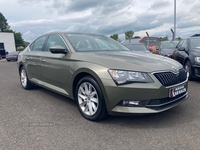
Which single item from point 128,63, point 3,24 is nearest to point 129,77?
point 128,63

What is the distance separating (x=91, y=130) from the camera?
285 centimetres

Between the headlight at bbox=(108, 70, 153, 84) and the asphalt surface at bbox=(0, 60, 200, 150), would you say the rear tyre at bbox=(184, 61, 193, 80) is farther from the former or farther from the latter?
the headlight at bbox=(108, 70, 153, 84)

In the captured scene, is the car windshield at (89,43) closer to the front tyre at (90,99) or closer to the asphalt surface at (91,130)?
the front tyre at (90,99)

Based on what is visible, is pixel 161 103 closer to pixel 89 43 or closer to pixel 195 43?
pixel 89 43

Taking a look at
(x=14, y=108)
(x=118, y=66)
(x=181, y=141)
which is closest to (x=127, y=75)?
(x=118, y=66)

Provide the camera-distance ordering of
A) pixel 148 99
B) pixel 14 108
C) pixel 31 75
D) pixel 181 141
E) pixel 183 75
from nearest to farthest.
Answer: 1. pixel 181 141
2. pixel 148 99
3. pixel 183 75
4. pixel 14 108
5. pixel 31 75

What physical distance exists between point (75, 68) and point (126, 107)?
3.68 ft

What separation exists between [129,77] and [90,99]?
0.80 m

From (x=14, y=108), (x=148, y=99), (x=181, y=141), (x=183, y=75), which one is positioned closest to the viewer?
(x=181, y=141)

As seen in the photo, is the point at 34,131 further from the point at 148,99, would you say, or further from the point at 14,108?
the point at 148,99

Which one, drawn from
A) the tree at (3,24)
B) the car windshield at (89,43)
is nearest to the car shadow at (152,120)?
the car windshield at (89,43)

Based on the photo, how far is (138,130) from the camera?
2.82 metres

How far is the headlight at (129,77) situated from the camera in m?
2.74

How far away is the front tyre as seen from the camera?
2.96m
